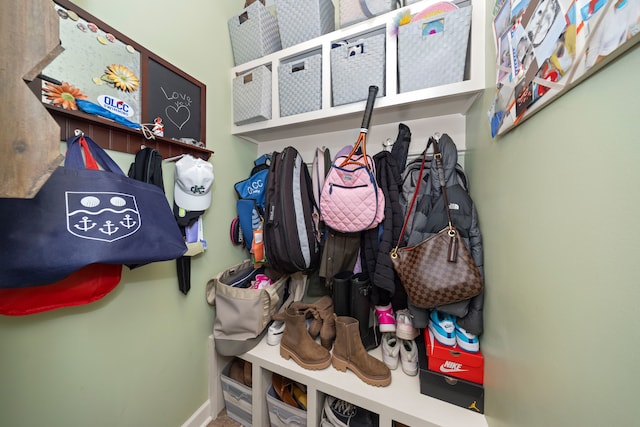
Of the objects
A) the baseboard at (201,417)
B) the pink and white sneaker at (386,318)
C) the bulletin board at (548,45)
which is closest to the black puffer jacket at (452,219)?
the pink and white sneaker at (386,318)

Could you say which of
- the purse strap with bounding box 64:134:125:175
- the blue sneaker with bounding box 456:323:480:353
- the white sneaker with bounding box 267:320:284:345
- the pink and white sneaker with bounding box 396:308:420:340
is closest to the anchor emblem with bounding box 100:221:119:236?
the purse strap with bounding box 64:134:125:175

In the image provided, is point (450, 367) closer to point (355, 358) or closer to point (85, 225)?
point (355, 358)

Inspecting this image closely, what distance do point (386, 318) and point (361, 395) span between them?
306mm

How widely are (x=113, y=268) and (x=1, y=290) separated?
0.63 ft

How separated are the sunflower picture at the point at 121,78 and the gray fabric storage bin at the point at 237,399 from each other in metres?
1.38

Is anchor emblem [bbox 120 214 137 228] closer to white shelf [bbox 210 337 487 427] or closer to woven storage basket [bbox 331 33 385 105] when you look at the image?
white shelf [bbox 210 337 487 427]

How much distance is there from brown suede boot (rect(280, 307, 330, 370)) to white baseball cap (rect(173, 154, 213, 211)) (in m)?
0.67

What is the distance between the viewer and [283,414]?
93 cm

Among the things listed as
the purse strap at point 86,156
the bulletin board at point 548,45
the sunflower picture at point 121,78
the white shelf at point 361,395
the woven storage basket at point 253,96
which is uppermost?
the woven storage basket at point 253,96

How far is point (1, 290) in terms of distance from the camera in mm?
472

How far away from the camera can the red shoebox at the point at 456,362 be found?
0.74 meters

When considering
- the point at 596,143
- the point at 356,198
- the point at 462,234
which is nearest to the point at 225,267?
the point at 356,198

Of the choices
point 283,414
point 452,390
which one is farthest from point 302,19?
point 283,414

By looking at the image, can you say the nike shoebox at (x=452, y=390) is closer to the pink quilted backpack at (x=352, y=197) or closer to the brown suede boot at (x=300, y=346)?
the brown suede boot at (x=300, y=346)
